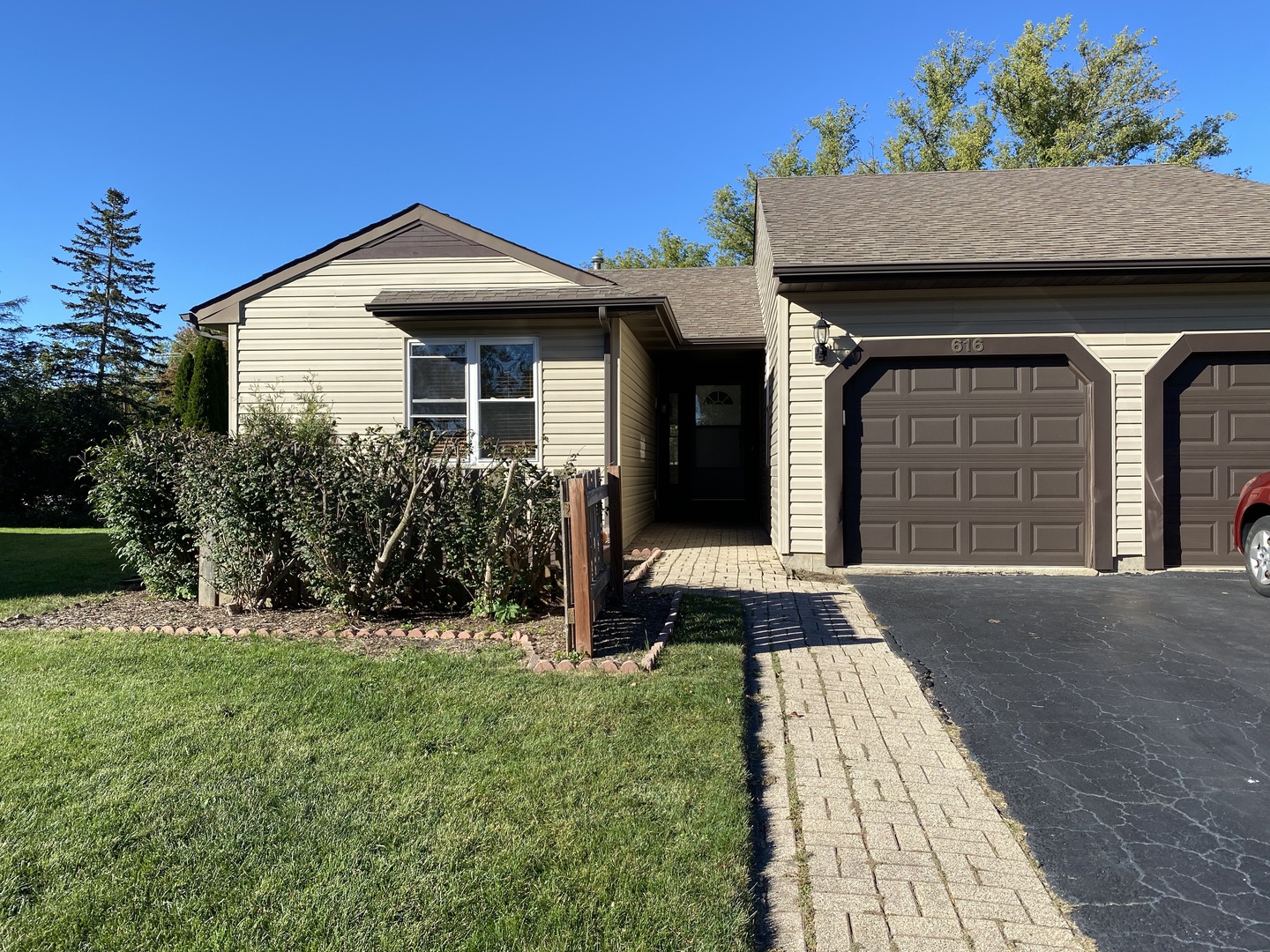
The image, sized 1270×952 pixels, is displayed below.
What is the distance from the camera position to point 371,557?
5109 mm

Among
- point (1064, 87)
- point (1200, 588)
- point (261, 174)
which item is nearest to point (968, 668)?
point (1200, 588)

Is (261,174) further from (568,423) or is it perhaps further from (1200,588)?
(1200,588)

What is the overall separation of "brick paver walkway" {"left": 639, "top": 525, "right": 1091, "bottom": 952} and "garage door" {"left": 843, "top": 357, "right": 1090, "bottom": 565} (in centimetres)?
332

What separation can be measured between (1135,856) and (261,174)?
71.5ft

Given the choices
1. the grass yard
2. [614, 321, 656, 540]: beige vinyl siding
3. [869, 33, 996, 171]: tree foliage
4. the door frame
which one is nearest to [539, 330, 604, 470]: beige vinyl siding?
[614, 321, 656, 540]: beige vinyl siding

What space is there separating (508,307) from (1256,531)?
797cm

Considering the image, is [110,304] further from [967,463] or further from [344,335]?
[967,463]

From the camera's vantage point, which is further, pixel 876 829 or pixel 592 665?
pixel 592 665

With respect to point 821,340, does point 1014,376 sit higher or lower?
lower

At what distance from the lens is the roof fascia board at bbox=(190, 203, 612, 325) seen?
31.4 ft

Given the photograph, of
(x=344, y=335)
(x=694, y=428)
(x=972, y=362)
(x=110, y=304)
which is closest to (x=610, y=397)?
(x=344, y=335)

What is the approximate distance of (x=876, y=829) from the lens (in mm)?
2465

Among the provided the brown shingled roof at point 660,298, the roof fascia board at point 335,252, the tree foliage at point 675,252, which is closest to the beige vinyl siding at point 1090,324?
the brown shingled roof at point 660,298

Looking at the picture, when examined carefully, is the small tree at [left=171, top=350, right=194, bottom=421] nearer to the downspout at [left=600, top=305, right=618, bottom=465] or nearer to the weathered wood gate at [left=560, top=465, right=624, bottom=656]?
the downspout at [left=600, top=305, right=618, bottom=465]
